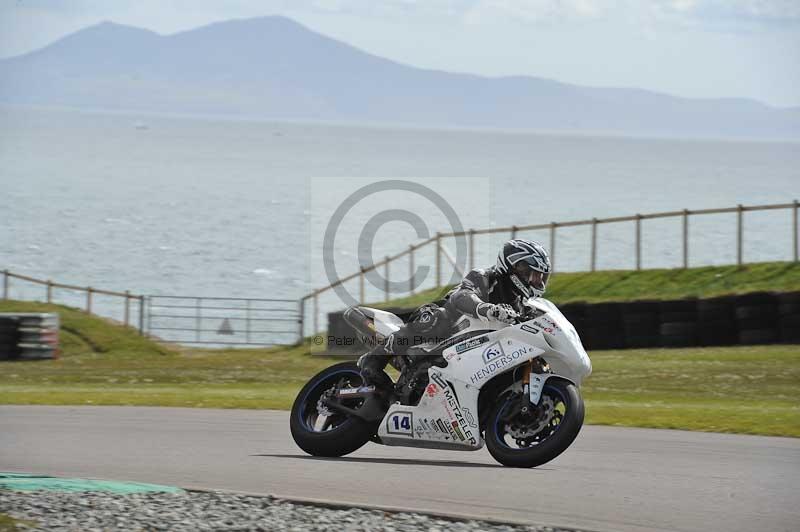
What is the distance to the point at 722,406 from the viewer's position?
17.4m

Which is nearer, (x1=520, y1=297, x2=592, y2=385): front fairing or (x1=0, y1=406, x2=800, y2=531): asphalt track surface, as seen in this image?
(x1=0, y1=406, x2=800, y2=531): asphalt track surface

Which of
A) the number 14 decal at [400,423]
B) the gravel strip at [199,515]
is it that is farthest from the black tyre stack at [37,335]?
the gravel strip at [199,515]

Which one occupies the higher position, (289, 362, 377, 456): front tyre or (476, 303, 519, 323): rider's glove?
(476, 303, 519, 323): rider's glove

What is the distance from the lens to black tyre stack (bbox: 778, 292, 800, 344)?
24641 mm

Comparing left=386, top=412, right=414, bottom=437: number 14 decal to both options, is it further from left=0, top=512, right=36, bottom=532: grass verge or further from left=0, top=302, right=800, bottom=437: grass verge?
left=0, top=302, right=800, bottom=437: grass verge

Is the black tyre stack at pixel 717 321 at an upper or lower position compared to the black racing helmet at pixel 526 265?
lower

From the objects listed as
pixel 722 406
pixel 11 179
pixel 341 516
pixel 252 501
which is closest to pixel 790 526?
pixel 341 516

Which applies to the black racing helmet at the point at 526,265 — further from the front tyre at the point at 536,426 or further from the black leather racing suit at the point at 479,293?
the front tyre at the point at 536,426

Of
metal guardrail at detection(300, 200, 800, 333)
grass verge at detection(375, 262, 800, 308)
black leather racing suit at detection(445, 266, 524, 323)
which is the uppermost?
metal guardrail at detection(300, 200, 800, 333)

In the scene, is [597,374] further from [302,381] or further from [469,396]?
[469,396]

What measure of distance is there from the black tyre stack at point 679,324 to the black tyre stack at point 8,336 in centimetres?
1393

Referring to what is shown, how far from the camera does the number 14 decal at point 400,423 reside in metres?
10.7

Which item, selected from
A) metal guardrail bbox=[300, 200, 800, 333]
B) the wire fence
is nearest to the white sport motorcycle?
the wire fence

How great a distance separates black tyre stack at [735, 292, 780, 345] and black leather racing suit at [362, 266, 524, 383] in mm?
15425
